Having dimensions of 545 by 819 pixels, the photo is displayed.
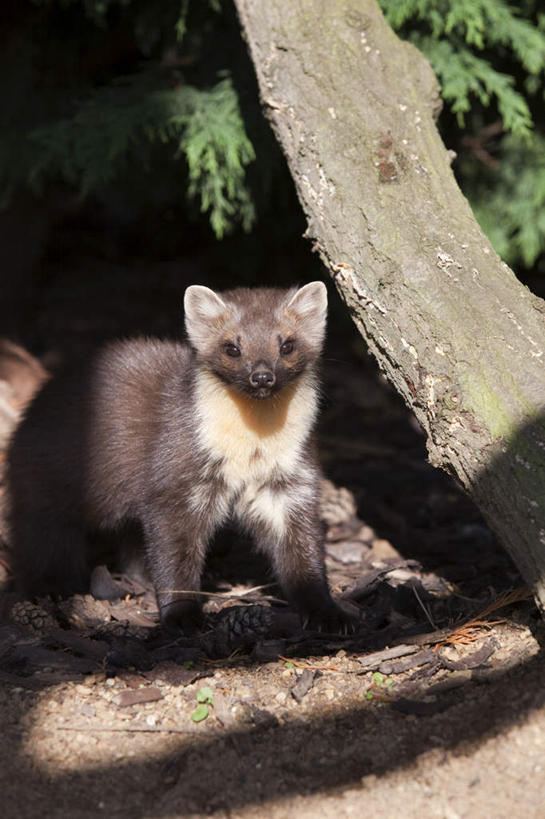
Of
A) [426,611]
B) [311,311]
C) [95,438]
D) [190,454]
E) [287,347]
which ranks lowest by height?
[95,438]

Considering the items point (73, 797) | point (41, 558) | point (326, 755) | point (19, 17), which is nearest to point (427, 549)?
point (41, 558)

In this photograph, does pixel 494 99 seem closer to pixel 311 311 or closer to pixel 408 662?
pixel 311 311

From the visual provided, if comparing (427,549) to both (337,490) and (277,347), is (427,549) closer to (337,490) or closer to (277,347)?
(337,490)

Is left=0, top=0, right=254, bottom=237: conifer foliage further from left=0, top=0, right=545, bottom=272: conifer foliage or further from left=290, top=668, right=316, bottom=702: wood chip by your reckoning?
left=290, top=668, right=316, bottom=702: wood chip

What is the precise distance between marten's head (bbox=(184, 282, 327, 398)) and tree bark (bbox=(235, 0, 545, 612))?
39cm

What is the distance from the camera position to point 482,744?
3.43 metres

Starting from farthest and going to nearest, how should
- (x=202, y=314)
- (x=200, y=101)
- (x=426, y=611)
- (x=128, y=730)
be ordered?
(x=200, y=101) → (x=202, y=314) → (x=426, y=611) → (x=128, y=730)

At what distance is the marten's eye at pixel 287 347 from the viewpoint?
510 centimetres

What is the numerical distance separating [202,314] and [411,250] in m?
1.23

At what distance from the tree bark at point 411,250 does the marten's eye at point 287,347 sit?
0.43 meters

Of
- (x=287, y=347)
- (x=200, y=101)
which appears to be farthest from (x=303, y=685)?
(x=200, y=101)

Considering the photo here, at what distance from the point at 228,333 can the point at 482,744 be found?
8.32ft

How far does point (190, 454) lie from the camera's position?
202 inches

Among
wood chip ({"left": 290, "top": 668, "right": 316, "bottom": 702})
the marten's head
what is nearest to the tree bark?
the marten's head
